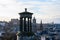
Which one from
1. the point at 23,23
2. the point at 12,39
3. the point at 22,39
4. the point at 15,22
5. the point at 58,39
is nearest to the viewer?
the point at 22,39

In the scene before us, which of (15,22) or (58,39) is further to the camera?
Result: (15,22)

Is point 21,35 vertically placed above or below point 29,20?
below

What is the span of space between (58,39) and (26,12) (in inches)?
1773

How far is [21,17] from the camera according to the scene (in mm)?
16328

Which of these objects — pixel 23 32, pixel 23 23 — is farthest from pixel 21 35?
pixel 23 23

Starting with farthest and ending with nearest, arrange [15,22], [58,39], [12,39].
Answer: [15,22]
[58,39]
[12,39]

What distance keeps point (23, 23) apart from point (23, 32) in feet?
3.85

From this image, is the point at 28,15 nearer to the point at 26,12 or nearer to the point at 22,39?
the point at 26,12

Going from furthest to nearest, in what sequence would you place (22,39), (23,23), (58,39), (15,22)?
(15,22) < (58,39) < (23,23) < (22,39)

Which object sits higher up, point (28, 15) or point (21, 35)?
point (28, 15)

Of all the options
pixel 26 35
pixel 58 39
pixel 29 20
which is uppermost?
pixel 29 20

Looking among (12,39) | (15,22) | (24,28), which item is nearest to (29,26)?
(24,28)

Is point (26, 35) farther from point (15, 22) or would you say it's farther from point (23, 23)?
point (15, 22)

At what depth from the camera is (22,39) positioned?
51.6 ft
